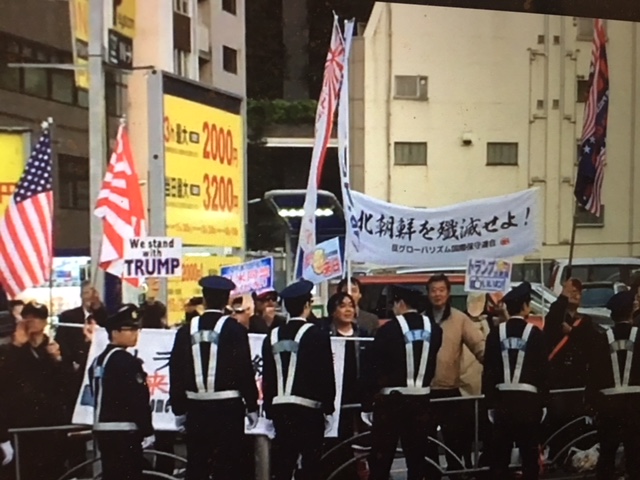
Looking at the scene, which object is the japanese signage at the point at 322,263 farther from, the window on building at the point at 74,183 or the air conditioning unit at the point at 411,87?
the window on building at the point at 74,183

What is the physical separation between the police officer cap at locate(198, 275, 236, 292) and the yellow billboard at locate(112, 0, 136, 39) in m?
1.56

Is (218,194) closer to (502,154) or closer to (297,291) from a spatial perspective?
(297,291)

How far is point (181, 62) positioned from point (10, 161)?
1238 millimetres

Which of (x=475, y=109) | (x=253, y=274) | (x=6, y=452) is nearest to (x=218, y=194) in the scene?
(x=253, y=274)

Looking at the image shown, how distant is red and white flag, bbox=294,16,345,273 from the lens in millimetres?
7246

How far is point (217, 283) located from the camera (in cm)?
661

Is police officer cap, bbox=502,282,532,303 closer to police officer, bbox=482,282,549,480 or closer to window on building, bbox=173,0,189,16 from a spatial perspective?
police officer, bbox=482,282,549,480

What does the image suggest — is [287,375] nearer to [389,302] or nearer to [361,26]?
[389,302]

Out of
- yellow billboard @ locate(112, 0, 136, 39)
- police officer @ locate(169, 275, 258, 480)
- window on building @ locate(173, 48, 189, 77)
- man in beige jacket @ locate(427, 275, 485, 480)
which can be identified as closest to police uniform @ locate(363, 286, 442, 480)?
man in beige jacket @ locate(427, 275, 485, 480)

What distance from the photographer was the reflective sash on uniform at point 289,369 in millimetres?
6762

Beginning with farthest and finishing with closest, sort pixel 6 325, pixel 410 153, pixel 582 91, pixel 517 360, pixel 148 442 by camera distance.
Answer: pixel 582 91, pixel 410 153, pixel 517 360, pixel 148 442, pixel 6 325

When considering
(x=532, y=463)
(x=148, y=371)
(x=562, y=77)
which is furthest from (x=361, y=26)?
(x=532, y=463)

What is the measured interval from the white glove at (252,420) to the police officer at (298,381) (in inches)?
3.7

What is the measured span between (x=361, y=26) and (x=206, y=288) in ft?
6.92
